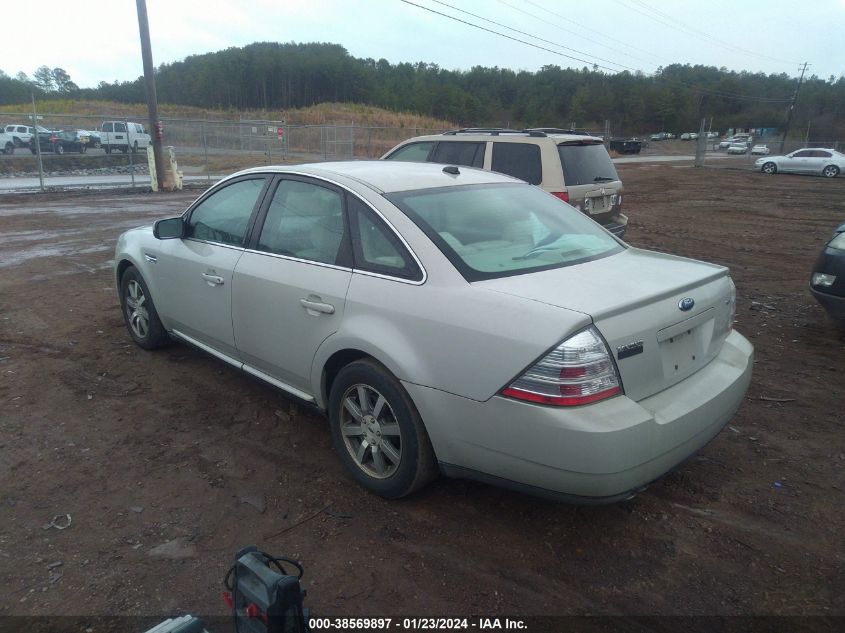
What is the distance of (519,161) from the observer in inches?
297

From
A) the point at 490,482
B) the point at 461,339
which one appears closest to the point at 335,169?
the point at 461,339

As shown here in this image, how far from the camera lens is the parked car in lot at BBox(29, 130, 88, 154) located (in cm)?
3029

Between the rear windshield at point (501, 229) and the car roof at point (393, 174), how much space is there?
89 mm

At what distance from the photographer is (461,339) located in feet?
9.11

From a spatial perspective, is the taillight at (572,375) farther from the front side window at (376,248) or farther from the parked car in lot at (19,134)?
the parked car in lot at (19,134)

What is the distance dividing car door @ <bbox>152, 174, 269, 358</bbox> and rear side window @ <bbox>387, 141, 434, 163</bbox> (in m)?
4.16

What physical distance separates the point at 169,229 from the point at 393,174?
1887 millimetres

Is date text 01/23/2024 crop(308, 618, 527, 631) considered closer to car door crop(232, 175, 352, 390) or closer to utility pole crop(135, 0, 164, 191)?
car door crop(232, 175, 352, 390)

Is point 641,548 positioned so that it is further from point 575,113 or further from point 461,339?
point 575,113

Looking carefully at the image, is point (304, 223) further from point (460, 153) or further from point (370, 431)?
point (460, 153)

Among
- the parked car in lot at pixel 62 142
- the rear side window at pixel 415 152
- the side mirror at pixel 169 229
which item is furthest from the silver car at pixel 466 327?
the parked car in lot at pixel 62 142

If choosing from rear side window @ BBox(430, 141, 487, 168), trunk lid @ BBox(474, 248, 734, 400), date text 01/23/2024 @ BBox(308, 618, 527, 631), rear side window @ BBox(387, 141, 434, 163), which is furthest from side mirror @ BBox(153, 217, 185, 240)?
rear side window @ BBox(387, 141, 434, 163)

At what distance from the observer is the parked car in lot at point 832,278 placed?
5.36m

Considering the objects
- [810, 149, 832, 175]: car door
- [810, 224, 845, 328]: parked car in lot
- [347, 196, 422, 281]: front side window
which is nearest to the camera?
[347, 196, 422, 281]: front side window
